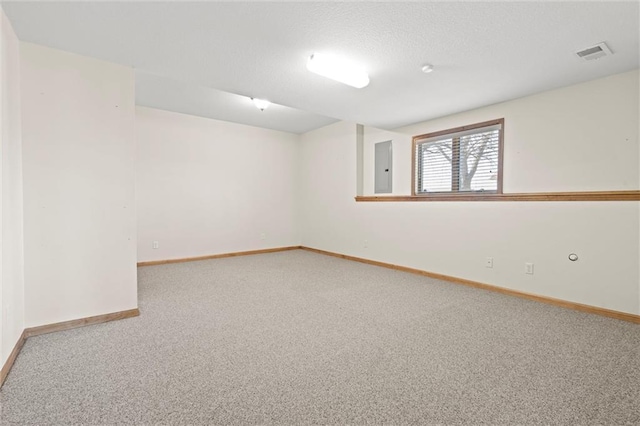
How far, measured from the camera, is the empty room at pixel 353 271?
1.61 m

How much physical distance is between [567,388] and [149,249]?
207 inches

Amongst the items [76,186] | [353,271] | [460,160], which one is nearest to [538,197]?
[460,160]

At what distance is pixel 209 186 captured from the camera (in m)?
5.39

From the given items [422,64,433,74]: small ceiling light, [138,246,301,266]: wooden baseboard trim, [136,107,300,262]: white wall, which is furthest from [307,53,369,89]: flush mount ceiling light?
[138,246,301,266]: wooden baseboard trim

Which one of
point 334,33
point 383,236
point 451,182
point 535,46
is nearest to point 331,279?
point 383,236

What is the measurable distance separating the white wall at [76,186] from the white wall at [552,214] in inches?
142

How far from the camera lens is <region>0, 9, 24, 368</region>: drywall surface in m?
1.80

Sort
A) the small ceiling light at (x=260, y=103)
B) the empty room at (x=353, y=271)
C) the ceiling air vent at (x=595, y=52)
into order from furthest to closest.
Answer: the small ceiling light at (x=260, y=103) → the ceiling air vent at (x=595, y=52) → the empty room at (x=353, y=271)

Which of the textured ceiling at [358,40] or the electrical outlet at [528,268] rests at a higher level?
the textured ceiling at [358,40]

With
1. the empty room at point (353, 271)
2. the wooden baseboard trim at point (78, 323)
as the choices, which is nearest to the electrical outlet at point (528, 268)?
the empty room at point (353, 271)

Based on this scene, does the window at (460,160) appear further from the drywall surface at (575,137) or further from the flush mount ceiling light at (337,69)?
the flush mount ceiling light at (337,69)

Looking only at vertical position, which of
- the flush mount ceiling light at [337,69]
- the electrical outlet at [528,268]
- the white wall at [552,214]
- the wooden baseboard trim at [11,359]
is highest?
the flush mount ceiling light at [337,69]

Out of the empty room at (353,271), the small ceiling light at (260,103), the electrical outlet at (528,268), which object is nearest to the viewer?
the empty room at (353,271)

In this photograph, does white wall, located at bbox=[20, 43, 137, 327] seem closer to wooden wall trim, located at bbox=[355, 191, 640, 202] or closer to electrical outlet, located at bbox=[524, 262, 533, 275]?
wooden wall trim, located at bbox=[355, 191, 640, 202]
